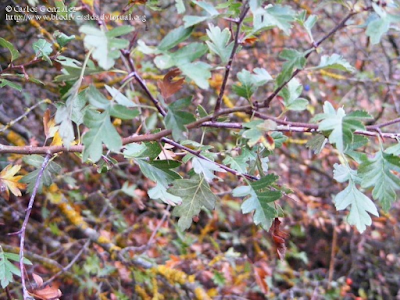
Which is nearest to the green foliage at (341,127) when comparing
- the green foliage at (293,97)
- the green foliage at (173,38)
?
the green foliage at (293,97)

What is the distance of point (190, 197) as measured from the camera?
2.47 ft

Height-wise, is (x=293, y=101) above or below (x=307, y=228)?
above

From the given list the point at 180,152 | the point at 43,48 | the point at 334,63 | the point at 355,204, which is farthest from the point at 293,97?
the point at 43,48

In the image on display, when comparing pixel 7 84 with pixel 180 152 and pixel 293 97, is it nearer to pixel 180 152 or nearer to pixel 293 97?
pixel 180 152

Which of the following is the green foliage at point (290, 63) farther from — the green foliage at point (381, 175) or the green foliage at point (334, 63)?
the green foliage at point (381, 175)

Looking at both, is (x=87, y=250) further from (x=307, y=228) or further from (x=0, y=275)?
(x=307, y=228)

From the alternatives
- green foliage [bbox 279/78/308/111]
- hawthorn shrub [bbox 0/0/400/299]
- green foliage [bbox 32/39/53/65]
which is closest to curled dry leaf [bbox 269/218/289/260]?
hawthorn shrub [bbox 0/0/400/299]

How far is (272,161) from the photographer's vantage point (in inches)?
104

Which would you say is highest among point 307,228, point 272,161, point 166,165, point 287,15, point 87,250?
point 287,15

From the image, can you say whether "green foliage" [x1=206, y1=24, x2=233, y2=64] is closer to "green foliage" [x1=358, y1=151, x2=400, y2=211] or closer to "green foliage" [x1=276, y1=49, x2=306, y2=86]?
"green foliage" [x1=276, y1=49, x2=306, y2=86]

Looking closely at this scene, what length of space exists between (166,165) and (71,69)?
287 millimetres

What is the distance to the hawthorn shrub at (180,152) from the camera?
599 millimetres

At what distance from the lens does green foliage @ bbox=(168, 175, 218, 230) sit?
0.75 metres

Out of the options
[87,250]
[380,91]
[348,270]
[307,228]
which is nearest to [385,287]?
[348,270]
